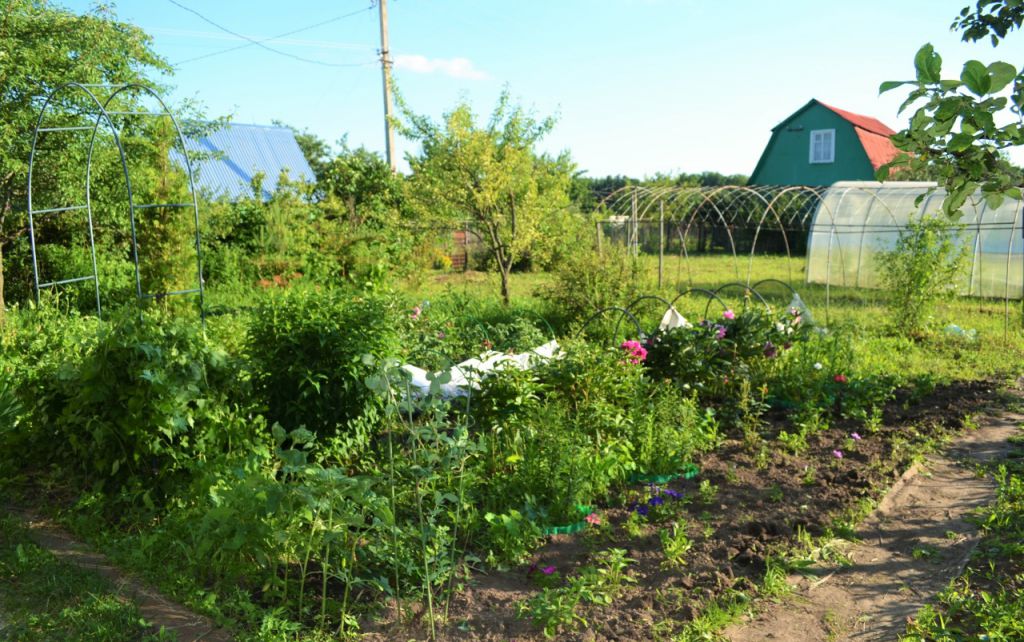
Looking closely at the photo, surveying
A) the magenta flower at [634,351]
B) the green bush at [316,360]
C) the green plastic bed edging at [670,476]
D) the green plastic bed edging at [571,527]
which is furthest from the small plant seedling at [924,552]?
the green bush at [316,360]

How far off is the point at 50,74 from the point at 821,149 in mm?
22308

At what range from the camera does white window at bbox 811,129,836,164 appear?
24469mm

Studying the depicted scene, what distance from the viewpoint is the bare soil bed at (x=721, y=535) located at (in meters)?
3.16

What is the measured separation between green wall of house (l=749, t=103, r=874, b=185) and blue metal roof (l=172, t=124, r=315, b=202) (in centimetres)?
1512

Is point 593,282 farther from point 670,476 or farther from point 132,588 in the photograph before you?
point 132,588

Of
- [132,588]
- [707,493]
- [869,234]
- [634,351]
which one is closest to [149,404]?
[132,588]

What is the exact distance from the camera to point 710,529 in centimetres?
394

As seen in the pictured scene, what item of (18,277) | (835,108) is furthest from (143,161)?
(835,108)

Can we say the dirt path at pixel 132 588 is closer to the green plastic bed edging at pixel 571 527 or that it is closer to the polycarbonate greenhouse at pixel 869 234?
the green plastic bed edging at pixel 571 527

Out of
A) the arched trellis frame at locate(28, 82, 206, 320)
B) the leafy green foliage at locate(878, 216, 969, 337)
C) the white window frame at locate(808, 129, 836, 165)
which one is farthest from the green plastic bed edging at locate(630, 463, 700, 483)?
the white window frame at locate(808, 129, 836, 165)

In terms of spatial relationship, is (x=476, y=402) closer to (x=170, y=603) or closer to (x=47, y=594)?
(x=170, y=603)

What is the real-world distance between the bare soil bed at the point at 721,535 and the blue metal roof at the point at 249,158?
47.8 feet

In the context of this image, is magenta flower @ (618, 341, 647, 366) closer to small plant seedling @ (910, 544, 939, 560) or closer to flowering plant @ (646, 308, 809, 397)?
flowering plant @ (646, 308, 809, 397)

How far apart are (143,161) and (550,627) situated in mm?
8456
